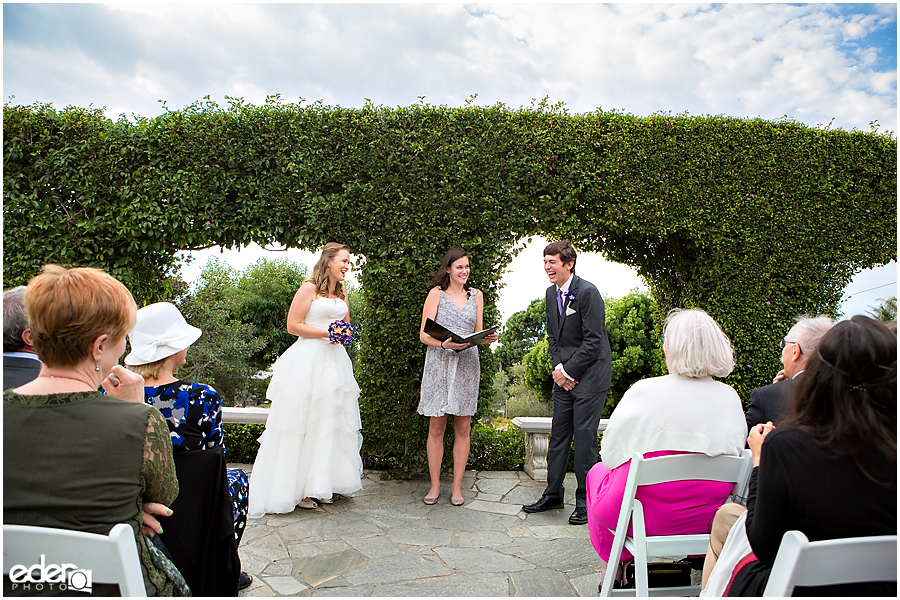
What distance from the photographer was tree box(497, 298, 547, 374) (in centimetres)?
1118

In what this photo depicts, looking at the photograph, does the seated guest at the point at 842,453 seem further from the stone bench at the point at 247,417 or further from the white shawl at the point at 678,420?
the stone bench at the point at 247,417

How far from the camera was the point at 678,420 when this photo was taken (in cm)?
251

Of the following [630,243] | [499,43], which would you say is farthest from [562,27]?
A: [630,243]

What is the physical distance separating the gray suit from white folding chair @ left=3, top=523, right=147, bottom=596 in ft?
10.7

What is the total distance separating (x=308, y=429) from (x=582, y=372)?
2.16m

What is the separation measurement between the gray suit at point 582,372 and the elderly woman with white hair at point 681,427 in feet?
4.78

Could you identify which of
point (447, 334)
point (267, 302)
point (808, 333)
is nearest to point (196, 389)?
point (447, 334)

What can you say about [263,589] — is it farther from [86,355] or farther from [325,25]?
[325,25]

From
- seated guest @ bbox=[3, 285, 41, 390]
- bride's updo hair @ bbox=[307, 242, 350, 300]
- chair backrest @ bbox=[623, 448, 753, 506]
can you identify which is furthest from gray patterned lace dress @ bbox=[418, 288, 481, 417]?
seated guest @ bbox=[3, 285, 41, 390]

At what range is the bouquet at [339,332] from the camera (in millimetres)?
4266

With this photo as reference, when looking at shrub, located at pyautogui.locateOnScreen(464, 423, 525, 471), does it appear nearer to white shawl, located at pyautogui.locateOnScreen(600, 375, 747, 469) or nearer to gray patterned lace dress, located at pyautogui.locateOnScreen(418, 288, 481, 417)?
gray patterned lace dress, located at pyautogui.locateOnScreen(418, 288, 481, 417)

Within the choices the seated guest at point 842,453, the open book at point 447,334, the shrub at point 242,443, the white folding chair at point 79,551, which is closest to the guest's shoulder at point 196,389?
the white folding chair at point 79,551

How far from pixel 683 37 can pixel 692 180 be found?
140 centimetres

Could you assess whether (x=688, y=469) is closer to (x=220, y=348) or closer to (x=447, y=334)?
(x=447, y=334)
